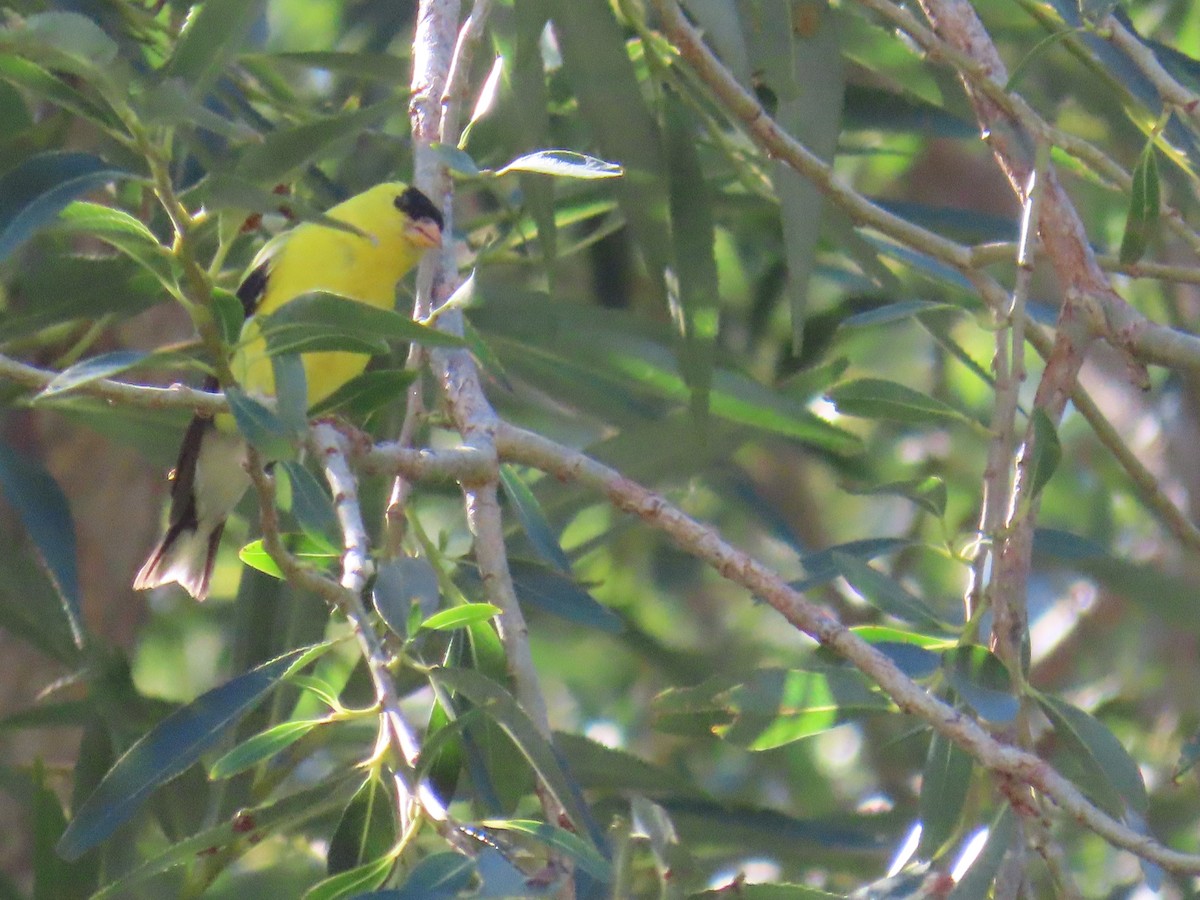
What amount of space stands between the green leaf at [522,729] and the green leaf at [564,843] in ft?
0.32

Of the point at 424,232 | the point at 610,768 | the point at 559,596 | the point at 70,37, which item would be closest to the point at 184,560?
the point at 424,232

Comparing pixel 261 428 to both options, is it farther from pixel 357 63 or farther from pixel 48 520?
pixel 357 63

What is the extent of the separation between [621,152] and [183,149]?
735 millimetres

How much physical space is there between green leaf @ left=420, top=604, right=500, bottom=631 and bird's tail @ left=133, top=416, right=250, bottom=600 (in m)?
1.42

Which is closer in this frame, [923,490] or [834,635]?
[834,635]

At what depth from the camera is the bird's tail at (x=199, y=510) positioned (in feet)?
9.16

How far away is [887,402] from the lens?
194 cm

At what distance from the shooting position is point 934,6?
6.71ft

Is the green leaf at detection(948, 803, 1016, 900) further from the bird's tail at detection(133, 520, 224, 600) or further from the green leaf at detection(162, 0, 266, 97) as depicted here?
the bird's tail at detection(133, 520, 224, 600)

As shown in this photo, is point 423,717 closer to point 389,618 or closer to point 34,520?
point 34,520

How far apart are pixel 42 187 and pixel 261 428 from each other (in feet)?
1.07

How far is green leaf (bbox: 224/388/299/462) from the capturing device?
4.09 feet

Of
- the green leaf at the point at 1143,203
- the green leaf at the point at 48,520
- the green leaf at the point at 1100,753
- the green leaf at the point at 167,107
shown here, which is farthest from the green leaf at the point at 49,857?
the green leaf at the point at 1143,203

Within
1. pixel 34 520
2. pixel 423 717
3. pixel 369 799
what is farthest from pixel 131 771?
pixel 423 717
